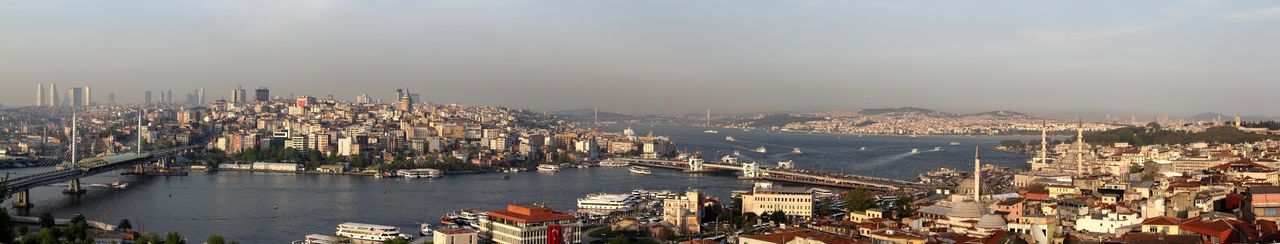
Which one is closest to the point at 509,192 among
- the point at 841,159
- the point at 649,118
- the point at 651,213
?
the point at 651,213

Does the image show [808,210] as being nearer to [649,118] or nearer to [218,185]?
[218,185]

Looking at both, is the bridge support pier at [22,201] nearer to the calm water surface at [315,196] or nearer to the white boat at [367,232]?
the calm water surface at [315,196]

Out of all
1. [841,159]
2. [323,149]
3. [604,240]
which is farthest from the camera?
[841,159]

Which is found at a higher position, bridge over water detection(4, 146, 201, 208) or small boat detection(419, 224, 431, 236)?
bridge over water detection(4, 146, 201, 208)

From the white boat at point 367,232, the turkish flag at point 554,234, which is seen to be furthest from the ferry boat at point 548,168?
the turkish flag at point 554,234

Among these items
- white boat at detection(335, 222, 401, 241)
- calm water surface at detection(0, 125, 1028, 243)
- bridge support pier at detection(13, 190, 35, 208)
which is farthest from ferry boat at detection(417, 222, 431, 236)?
bridge support pier at detection(13, 190, 35, 208)

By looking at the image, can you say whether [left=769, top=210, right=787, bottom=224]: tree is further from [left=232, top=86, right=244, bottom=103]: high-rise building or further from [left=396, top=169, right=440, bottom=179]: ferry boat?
[left=232, top=86, right=244, bottom=103]: high-rise building

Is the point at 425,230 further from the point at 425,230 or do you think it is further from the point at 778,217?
the point at 778,217
